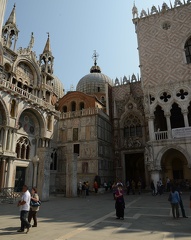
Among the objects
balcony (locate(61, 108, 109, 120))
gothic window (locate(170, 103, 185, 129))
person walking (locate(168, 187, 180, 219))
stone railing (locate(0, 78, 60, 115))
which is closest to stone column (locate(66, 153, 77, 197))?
stone railing (locate(0, 78, 60, 115))

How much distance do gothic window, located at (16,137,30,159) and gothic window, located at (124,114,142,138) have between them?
1235 cm

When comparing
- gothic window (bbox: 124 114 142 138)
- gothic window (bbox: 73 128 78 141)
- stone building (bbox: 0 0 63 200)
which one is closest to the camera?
stone building (bbox: 0 0 63 200)

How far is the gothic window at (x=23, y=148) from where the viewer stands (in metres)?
20.5

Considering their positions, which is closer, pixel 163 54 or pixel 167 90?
pixel 167 90

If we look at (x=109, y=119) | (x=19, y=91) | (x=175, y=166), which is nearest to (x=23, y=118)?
(x=19, y=91)

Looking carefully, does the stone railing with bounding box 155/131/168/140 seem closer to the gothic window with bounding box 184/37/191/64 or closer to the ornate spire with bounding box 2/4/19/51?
the gothic window with bounding box 184/37/191/64

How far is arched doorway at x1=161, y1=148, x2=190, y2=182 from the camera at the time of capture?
2245 centimetres

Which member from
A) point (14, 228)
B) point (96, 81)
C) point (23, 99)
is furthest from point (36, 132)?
point (96, 81)

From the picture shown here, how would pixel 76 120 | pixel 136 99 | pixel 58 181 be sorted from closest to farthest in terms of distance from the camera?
pixel 58 181
pixel 76 120
pixel 136 99

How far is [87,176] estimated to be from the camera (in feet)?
73.8

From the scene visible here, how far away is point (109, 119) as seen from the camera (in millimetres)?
28391

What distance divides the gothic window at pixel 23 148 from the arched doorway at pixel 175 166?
14565 mm

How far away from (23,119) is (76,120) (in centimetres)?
632

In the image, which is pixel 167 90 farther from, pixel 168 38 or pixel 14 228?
pixel 14 228
